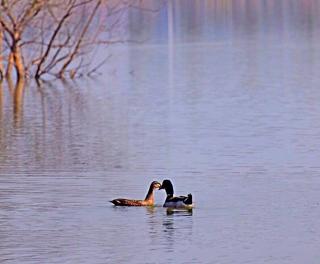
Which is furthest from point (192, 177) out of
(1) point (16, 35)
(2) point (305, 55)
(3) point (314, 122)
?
(2) point (305, 55)

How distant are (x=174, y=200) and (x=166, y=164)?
380 cm

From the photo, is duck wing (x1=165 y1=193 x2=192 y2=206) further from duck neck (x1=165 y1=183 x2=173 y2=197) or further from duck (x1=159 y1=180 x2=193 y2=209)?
duck neck (x1=165 y1=183 x2=173 y2=197)

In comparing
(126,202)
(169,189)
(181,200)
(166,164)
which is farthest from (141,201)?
(166,164)

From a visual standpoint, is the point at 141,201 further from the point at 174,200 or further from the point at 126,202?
the point at 174,200

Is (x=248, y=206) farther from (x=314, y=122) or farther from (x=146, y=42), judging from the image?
(x=146, y=42)

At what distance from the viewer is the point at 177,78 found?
36.3 metres

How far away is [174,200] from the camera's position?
1527 cm

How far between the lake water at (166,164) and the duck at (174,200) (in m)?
0.11

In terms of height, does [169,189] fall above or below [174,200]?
above

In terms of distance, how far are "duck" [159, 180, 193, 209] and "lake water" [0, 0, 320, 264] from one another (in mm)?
105

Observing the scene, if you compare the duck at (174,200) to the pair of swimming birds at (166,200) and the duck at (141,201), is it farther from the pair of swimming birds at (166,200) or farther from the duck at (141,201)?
the duck at (141,201)

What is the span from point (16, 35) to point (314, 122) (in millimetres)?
12113

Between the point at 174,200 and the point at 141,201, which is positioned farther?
the point at 141,201

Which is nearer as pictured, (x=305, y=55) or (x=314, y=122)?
(x=314, y=122)
